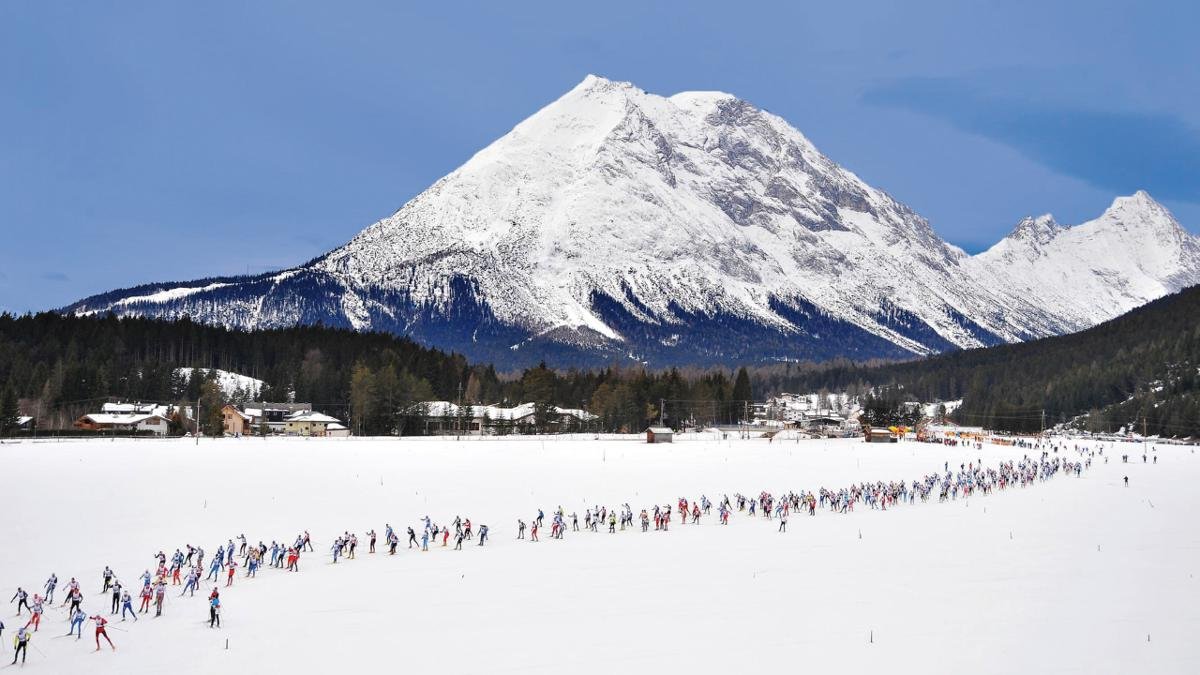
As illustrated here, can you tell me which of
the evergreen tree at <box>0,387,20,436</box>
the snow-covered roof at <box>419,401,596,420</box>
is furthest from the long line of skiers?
the snow-covered roof at <box>419,401,596,420</box>

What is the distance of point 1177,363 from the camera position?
162m

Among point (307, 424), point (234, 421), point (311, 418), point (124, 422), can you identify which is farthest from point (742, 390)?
point (124, 422)

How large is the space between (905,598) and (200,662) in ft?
63.3

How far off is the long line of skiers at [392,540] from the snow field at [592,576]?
0.60 meters

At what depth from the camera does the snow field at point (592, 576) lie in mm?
23047

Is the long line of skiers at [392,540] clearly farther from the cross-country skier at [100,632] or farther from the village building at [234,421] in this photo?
the village building at [234,421]

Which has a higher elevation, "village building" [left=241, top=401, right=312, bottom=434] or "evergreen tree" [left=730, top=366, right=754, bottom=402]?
"evergreen tree" [left=730, top=366, right=754, bottom=402]

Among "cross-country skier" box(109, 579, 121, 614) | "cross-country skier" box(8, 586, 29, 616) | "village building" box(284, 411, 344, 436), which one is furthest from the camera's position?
"village building" box(284, 411, 344, 436)

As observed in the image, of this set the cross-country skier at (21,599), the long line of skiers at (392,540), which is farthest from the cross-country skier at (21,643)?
the cross-country skier at (21,599)

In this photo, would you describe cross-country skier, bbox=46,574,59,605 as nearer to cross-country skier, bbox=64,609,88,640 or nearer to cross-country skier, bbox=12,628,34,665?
cross-country skier, bbox=64,609,88,640

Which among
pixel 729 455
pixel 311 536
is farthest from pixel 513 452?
pixel 311 536

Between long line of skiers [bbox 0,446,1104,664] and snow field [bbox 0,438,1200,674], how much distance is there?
1.96 feet

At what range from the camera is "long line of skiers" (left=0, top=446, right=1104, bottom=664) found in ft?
86.7

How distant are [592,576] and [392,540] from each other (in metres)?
9.89
